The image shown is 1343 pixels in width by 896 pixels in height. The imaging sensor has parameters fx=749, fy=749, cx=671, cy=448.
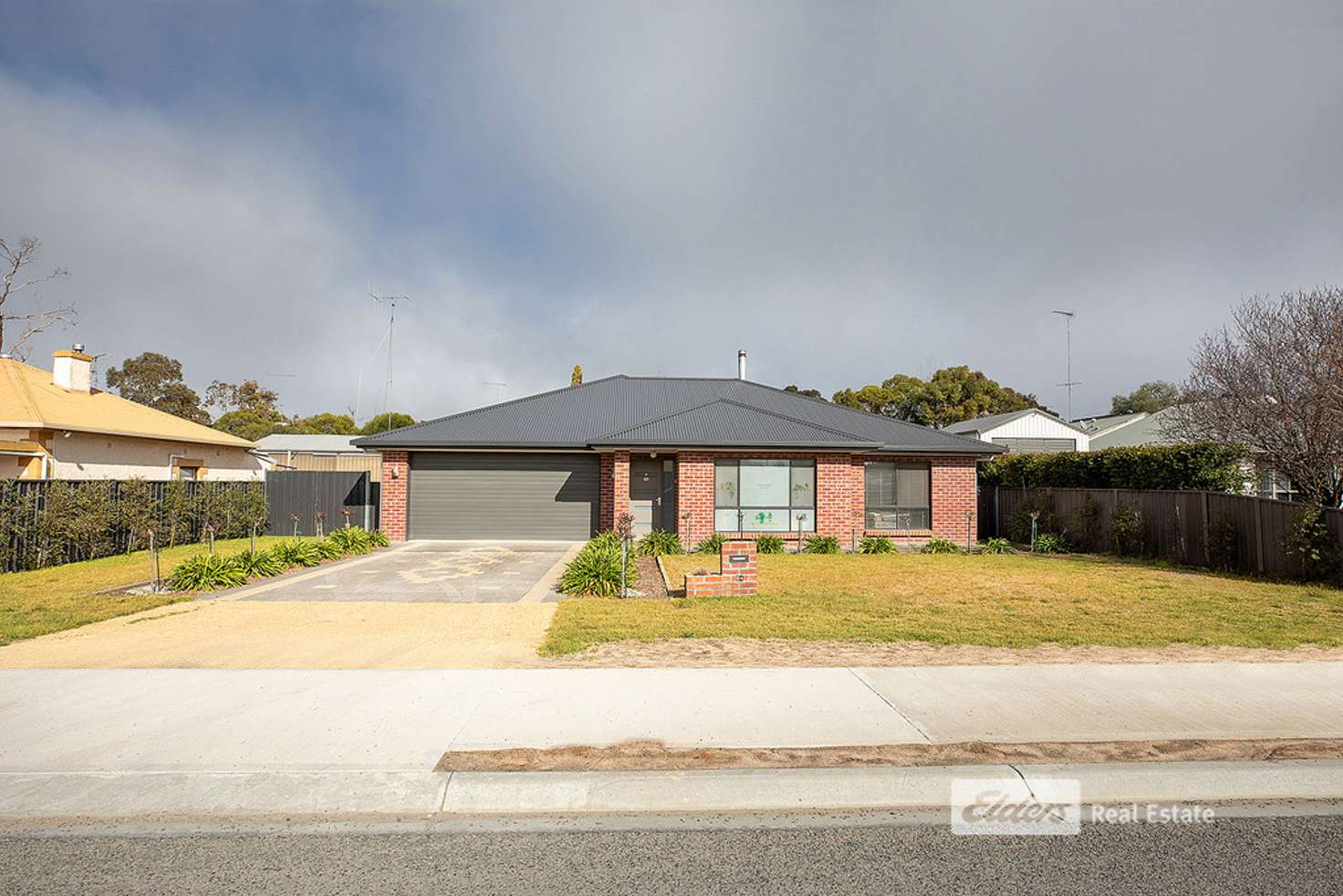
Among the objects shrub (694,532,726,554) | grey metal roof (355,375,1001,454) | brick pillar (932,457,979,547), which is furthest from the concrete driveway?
brick pillar (932,457,979,547)

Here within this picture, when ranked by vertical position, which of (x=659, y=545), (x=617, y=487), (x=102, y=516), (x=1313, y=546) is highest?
(x=617, y=487)

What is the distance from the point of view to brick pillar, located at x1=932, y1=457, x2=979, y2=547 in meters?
19.7

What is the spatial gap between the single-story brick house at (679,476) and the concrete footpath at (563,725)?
11.4 meters

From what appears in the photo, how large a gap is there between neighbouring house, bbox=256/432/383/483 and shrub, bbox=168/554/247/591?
18.7 metres

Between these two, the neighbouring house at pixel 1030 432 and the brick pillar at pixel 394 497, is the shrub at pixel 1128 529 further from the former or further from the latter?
the neighbouring house at pixel 1030 432

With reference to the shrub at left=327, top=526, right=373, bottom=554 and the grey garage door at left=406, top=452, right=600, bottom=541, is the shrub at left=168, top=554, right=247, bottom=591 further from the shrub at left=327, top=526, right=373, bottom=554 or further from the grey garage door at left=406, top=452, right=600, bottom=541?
the grey garage door at left=406, top=452, right=600, bottom=541

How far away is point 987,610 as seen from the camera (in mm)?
9703

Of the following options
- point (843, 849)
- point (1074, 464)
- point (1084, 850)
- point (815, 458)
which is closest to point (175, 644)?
point (843, 849)

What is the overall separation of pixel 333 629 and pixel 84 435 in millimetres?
15440

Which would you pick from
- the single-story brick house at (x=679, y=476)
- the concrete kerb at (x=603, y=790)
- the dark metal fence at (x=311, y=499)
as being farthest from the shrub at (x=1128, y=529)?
the dark metal fence at (x=311, y=499)

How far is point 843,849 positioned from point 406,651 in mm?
5091


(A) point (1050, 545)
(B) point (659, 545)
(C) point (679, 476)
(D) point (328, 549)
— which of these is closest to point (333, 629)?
(D) point (328, 549)

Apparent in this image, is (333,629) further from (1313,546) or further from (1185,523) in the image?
(1185,523)

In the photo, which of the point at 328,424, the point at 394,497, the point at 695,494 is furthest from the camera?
the point at 328,424
